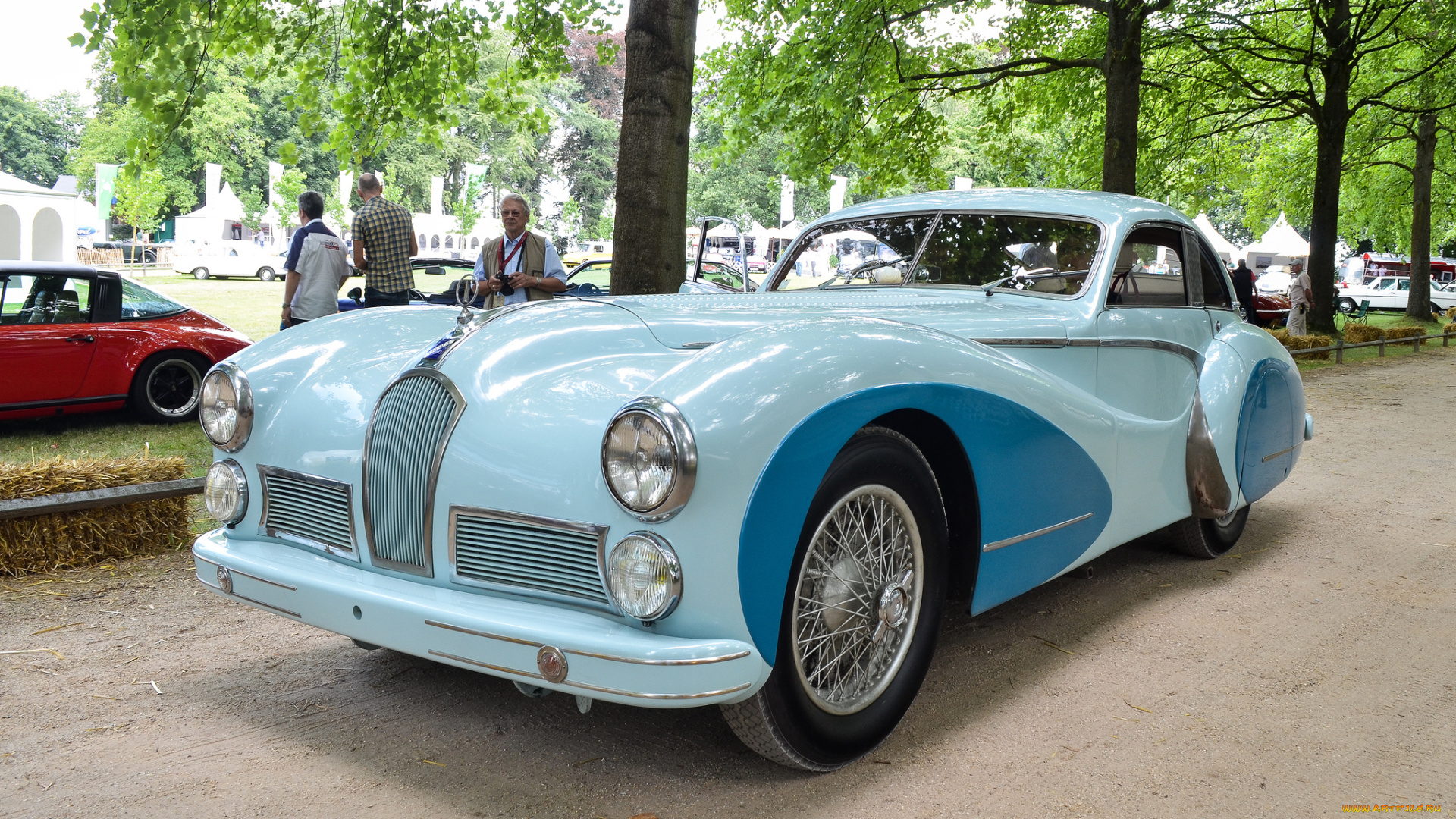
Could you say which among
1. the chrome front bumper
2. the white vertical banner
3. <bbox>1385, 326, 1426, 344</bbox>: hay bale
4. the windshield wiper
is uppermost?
the white vertical banner

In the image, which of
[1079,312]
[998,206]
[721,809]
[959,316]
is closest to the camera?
[721,809]

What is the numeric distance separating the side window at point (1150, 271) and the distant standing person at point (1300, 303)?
49.9 feet

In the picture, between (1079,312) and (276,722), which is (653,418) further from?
(1079,312)

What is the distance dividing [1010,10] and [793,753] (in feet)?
49.5

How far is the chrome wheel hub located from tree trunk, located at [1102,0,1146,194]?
9.93 m

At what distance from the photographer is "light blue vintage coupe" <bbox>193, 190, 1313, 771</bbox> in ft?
7.33

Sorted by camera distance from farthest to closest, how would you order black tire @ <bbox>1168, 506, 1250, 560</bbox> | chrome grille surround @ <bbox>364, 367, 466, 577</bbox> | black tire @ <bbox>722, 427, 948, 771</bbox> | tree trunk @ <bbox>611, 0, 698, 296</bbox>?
tree trunk @ <bbox>611, 0, 698, 296</bbox>
black tire @ <bbox>1168, 506, 1250, 560</bbox>
chrome grille surround @ <bbox>364, 367, 466, 577</bbox>
black tire @ <bbox>722, 427, 948, 771</bbox>

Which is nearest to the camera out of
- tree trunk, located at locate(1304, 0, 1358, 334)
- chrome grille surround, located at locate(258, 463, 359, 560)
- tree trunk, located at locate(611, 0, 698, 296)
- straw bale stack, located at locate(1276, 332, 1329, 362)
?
chrome grille surround, located at locate(258, 463, 359, 560)

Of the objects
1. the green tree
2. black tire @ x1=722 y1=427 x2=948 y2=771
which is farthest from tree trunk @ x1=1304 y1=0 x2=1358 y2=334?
the green tree

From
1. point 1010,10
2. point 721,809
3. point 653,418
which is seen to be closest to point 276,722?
point 721,809

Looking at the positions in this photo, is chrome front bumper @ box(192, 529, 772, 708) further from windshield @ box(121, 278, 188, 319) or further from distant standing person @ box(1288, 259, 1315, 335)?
distant standing person @ box(1288, 259, 1315, 335)

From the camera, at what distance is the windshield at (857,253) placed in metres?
4.30

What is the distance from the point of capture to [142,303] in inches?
323

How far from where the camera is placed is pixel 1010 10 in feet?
50.4
